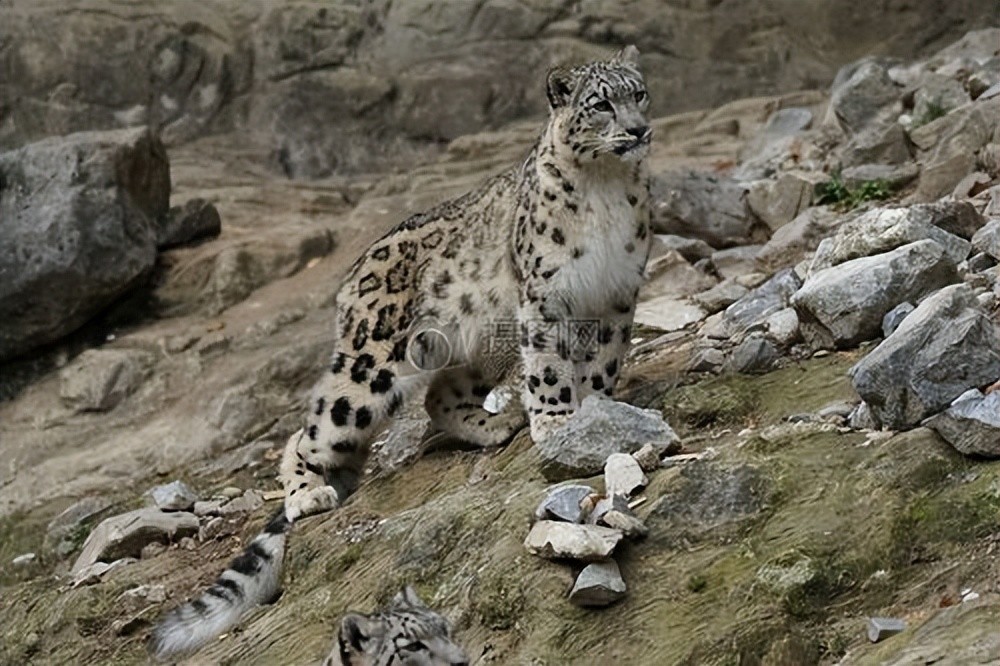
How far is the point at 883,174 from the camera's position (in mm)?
9750

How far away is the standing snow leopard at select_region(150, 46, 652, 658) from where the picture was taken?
648cm

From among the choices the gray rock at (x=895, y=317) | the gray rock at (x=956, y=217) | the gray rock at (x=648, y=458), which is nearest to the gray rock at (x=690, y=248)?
the gray rock at (x=956, y=217)

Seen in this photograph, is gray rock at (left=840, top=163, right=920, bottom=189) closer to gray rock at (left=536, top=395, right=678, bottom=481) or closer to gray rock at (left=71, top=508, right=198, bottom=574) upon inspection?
gray rock at (left=536, top=395, right=678, bottom=481)

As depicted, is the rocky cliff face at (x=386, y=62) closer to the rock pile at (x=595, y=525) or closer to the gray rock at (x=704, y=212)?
the gray rock at (x=704, y=212)

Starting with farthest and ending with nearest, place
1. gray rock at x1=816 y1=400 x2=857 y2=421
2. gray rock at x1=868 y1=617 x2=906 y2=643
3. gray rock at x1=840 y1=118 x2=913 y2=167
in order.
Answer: gray rock at x1=840 y1=118 x2=913 y2=167 < gray rock at x1=816 y1=400 x2=857 y2=421 < gray rock at x1=868 y1=617 x2=906 y2=643

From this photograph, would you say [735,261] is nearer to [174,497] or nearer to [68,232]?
[174,497]

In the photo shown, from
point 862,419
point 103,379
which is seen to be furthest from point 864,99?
point 862,419

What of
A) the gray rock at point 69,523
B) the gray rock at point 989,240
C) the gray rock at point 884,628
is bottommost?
the gray rock at point 69,523

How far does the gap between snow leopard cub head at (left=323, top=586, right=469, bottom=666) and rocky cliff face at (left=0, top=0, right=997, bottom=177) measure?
32.7ft

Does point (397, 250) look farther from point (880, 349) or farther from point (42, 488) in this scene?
point (42, 488)

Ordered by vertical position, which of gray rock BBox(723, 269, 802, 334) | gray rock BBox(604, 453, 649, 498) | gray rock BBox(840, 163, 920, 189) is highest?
gray rock BBox(604, 453, 649, 498)

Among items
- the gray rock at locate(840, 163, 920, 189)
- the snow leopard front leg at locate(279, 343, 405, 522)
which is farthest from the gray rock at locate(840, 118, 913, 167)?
the snow leopard front leg at locate(279, 343, 405, 522)

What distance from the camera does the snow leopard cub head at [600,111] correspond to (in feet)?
21.0

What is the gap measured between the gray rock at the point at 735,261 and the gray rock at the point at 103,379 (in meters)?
3.72
